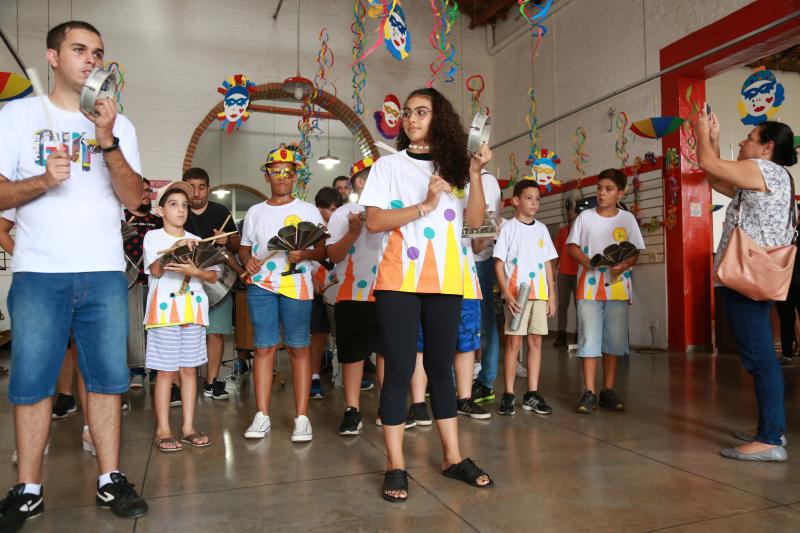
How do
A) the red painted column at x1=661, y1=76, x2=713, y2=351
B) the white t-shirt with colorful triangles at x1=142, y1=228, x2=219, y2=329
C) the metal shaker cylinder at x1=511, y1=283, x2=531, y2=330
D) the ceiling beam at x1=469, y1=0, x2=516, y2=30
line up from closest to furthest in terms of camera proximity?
the white t-shirt with colorful triangles at x1=142, y1=228, x2=219, y2=329
the metal shaker cylinder at x1=511, y1=283, x2=531, y2=330
the red painted column at x1=661, y1=76, x2=713, y2=351
the ceiling beam at x1=469, y1=0, x2=516, y2=30

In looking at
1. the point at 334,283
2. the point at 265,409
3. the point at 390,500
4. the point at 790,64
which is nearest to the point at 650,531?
the point at 390,500

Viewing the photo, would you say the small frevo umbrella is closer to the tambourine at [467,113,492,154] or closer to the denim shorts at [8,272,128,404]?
the denim shorts at [8,272,128,404]

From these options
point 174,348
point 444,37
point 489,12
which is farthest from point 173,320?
point 489,12

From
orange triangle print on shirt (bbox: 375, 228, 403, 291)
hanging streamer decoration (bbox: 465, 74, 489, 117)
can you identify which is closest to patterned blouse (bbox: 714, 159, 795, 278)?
orange triangle print on shirt (bbox: 375, 228, 403, 291)

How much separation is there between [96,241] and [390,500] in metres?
1.44

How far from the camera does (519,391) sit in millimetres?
4578

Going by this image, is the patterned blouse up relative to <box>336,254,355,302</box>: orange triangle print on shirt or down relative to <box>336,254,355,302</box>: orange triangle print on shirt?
up

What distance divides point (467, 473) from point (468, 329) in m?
1.19

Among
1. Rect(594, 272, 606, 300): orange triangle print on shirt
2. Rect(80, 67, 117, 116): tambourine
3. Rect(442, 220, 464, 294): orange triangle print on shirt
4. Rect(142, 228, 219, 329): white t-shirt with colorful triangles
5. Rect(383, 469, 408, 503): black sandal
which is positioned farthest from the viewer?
Rect(594, 272, 606, 300): orange triangle print on shirt

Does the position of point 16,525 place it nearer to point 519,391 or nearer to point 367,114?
point 519,391

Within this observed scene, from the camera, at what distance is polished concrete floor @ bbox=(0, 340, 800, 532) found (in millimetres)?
2061

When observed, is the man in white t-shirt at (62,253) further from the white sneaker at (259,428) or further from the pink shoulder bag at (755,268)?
the pink shoulder bag at (755,268)

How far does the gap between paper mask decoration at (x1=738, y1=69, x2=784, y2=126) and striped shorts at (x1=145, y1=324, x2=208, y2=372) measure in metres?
5.58

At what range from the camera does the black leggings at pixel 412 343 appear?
2330 mm
